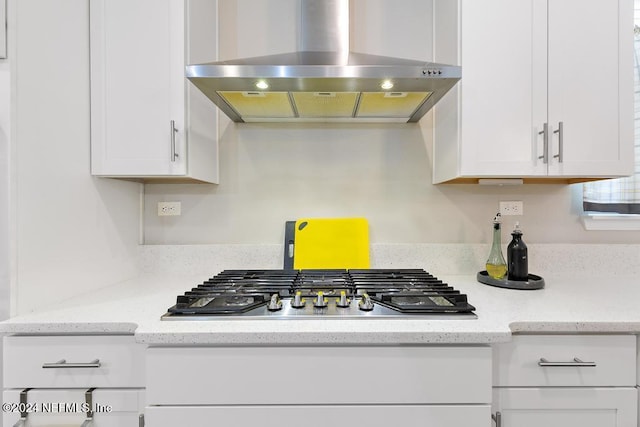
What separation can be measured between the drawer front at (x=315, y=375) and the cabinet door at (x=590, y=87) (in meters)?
0.92

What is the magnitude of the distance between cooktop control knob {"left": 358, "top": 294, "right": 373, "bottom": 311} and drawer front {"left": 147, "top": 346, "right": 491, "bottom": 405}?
0.13m

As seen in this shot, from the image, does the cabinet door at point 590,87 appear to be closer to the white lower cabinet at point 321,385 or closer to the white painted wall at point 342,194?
the white painted wall at point 342,194

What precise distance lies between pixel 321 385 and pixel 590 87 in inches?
58.7

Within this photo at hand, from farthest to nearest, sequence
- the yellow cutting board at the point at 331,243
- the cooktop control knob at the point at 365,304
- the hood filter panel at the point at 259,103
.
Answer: the yellow cutting board at the point at 331,243, the hood filter panel at the point at 259,103, the cooktop control knob at the point at 365,304

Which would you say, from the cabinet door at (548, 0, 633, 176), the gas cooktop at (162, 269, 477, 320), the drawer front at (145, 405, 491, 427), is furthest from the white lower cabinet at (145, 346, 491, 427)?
the cabinet door at (548, 0, 633, 176)

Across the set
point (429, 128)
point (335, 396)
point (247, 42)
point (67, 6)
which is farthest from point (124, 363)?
point (429, 128)

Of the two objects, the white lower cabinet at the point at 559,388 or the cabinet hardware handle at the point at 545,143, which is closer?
the white lower cabinet at the point at 559,388

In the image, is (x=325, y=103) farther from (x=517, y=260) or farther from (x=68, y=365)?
(x=68, y=365)

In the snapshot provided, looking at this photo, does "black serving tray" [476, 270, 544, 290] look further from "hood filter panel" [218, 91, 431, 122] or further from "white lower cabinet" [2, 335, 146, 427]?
"white lower cabinet" [2, 335, 146, 427]

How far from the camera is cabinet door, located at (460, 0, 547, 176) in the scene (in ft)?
4.20

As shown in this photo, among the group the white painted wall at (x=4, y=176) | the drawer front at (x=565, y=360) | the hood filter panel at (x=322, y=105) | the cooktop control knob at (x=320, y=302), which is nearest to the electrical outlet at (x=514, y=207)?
the hood filter panel at (x=322, y=105)

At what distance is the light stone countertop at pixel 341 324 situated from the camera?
88 centimetres

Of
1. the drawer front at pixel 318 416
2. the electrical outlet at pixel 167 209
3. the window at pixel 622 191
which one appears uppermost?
the window at pixel 622 191

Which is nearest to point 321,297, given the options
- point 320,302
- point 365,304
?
point 320,302
